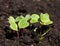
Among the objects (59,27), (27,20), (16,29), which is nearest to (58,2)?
(59,27)

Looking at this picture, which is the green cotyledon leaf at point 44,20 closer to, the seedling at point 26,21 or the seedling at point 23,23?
the seedling at point 26,21

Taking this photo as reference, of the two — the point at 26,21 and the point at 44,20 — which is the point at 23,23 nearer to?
the point at 26,21

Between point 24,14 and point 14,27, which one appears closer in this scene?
point 14,27

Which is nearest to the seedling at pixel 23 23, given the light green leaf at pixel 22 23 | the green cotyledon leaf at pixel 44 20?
the light green leaf at pixel 22 23

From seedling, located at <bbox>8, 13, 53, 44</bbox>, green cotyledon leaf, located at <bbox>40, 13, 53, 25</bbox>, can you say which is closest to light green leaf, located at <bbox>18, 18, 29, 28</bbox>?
seedling, located at <bbox>8, 13, 53, 44</bbox>

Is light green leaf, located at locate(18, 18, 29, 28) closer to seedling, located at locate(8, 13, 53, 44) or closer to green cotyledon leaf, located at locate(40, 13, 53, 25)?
seedling, located at locate(8, 13, 53, 44)

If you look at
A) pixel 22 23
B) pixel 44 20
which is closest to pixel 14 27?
pixel 22 23

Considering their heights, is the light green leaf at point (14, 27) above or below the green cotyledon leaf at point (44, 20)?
below

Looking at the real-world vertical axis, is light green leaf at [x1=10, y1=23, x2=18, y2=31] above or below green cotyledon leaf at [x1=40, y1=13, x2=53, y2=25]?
below

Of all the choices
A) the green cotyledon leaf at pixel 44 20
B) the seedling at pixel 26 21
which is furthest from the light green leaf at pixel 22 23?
the green cotyledon leaf at pixel 44 20
